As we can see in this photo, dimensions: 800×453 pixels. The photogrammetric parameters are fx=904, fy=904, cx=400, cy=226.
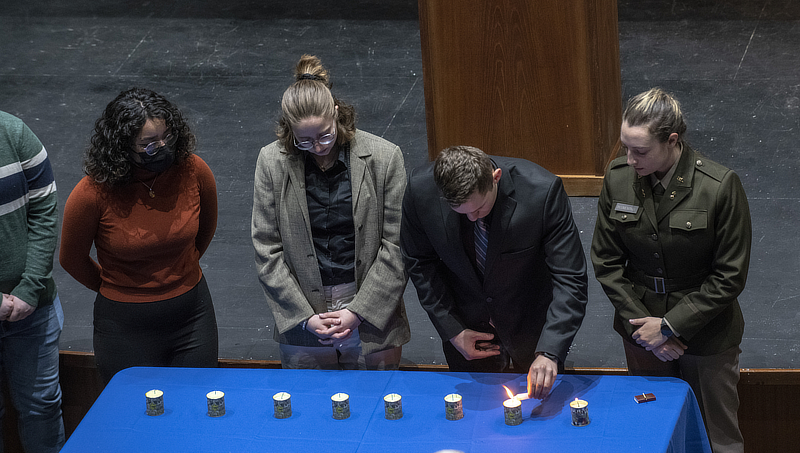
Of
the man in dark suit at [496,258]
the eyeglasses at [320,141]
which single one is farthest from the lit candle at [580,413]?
the eyeglasses at [320,141]

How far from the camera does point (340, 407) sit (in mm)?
2648

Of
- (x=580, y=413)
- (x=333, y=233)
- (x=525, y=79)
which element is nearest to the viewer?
(x=580, y=413)

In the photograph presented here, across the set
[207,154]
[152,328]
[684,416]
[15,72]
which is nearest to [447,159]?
[684,416]

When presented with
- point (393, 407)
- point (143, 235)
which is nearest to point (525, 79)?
point (143, 235)

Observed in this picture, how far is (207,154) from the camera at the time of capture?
5.73 m

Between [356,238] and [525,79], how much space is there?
Answer: 1.61 m

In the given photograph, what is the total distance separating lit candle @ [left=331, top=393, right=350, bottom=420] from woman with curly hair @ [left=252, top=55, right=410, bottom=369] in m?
0.42

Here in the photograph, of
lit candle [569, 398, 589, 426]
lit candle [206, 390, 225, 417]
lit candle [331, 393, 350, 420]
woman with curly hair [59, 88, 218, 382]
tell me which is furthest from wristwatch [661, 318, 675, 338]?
woman with curly hair [59, 88, 218, 382]

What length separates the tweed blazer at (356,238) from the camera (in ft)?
9.97

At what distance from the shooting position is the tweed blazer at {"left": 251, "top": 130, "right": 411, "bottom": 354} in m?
3.04

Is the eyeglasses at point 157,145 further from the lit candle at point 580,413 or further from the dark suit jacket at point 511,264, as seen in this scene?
the lit candle at point 580,413

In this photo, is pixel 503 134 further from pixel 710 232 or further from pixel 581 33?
pixel 710 232

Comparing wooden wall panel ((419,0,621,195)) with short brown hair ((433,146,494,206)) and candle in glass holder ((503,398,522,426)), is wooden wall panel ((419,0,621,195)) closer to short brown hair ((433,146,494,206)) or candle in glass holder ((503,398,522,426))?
short brown hair ((433,146,494,206))

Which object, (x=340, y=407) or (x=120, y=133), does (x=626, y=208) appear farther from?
(x=120, y=133)
